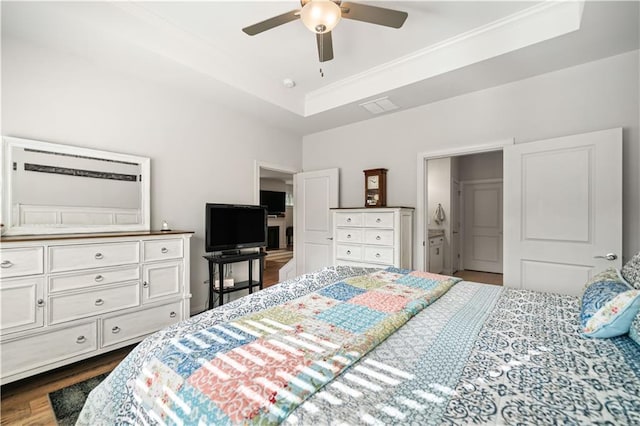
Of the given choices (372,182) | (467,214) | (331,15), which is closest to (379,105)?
(372,182)

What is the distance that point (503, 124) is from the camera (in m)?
2.97

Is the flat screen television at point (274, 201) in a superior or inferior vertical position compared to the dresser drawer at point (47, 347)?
superior

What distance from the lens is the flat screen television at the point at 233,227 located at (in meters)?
3.13

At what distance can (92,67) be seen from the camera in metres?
2.56

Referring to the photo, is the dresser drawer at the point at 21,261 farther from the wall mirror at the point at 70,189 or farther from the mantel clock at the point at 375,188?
the mantel clock at the point at 375,188

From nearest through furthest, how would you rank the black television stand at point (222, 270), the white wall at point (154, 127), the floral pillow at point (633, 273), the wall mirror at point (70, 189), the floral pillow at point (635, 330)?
Result: the floral pillow at point (635, 330)
the floral pillow at point (633, 273)
the wall mirror at point (70, 189)
the white wall at point (154, 127)
the black television stand at point (222, 270)

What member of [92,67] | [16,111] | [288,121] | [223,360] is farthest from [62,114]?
[223,360]

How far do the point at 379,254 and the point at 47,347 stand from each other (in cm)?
300

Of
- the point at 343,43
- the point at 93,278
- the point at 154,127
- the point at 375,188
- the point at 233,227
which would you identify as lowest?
the point at 93,278

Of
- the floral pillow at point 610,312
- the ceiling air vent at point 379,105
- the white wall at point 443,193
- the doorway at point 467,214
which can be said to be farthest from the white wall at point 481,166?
the floral pillow at point 610,312

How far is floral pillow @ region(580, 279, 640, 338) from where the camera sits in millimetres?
1008

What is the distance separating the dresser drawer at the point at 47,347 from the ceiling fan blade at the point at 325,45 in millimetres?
2749

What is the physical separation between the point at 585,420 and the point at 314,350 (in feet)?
2.29

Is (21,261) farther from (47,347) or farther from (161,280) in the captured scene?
(161,280)
